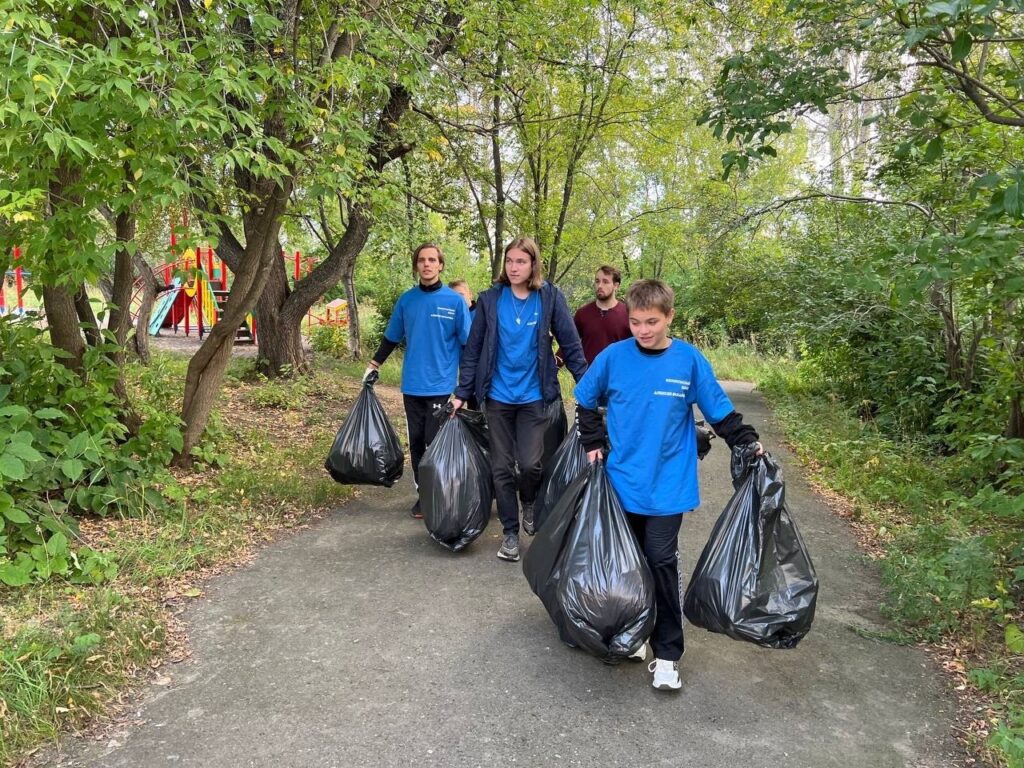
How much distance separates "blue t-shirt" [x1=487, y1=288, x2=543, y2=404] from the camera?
4086 millimetres

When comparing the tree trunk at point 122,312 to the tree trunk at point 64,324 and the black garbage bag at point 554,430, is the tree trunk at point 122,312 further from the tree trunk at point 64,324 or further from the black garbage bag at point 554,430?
the black garbage bag at point 554,430

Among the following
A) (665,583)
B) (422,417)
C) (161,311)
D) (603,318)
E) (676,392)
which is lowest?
(665,583)

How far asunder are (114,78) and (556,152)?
986 cm

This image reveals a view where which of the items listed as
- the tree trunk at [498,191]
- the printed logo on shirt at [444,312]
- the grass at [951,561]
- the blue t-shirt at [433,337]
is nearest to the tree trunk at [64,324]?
the blue t-shirt at [433,337]

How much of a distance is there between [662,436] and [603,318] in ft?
9.79

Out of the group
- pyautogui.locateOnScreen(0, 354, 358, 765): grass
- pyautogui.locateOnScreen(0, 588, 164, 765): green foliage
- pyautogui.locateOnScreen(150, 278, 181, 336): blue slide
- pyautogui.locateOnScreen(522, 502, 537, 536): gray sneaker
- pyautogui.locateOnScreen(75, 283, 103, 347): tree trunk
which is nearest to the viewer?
pyautogui.locateOnScreen(0, 588, 164, 765): green foliage

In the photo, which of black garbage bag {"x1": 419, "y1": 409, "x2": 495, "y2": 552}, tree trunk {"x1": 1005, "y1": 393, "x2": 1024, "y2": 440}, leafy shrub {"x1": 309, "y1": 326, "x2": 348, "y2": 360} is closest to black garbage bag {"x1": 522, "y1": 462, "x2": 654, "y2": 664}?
black garbage bag {"x1": 419, "y1": 409, "x2": 495, "y2": 552}

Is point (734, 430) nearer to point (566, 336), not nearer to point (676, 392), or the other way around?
point (676, 392)

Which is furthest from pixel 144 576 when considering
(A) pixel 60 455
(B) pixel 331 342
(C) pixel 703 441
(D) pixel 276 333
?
(B) pixel 331 342

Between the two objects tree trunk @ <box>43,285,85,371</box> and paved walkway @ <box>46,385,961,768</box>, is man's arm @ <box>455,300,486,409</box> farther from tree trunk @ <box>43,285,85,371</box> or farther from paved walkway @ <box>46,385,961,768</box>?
tree trunk @ <box>43,285,85,371</box>

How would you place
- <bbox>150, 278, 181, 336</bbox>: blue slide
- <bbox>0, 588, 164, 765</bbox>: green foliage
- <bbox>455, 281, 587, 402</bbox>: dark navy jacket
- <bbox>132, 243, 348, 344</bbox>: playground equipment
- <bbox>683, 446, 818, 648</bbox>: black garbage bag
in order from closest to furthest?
<bbox>0, 588, 164, 765</bbox>: green foliage, <bbox>683, 446, 818, 648</bbox>: black garbage bag, <bbox>455, 281, 587, 402</bbox>: dark navy jacket, <bbox>132, 243, 348, 344</bbox>: playground equipment, <bbox>150, 278, 181, 336</bbox>: blue slide

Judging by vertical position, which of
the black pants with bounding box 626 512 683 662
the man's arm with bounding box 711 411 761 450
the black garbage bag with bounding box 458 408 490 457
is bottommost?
the black pants with bounding box 626 512 683 662

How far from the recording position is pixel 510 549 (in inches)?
163

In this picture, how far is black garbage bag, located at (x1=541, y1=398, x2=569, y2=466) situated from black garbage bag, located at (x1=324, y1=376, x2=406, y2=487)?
3.50ft
